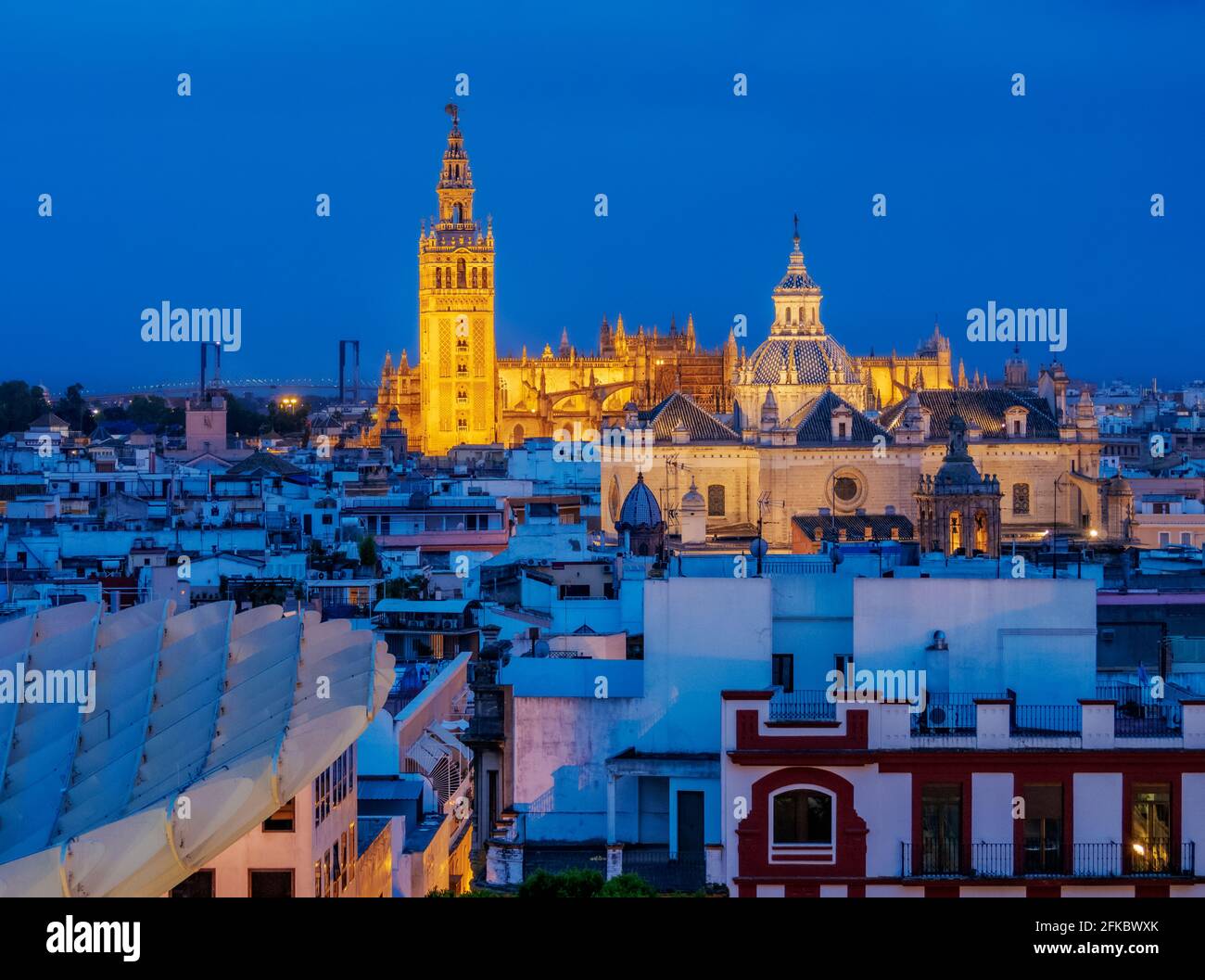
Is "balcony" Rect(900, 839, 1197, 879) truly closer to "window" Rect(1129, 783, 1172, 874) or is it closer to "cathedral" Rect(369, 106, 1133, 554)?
"window" Rect(1129, 783, 1172, 874)

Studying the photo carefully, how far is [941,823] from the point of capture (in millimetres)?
13734

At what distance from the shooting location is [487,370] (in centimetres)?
10769

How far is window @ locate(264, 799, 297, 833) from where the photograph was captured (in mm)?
13039

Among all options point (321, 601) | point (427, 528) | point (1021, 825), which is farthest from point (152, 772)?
point (427, 528)

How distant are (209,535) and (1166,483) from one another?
121ft

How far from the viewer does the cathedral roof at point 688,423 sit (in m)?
63.2

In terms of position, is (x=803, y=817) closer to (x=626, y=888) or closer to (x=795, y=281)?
(x=626, y=888)

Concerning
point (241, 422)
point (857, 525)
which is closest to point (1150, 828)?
point (857, 525)

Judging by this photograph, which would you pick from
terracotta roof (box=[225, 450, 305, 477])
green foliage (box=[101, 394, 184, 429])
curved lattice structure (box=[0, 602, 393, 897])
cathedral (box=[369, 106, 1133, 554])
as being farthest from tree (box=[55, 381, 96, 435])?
curved lattice structure (box=[0, 602, 393, 897])

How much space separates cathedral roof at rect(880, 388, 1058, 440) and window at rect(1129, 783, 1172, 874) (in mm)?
50776

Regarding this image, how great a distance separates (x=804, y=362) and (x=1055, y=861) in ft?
188

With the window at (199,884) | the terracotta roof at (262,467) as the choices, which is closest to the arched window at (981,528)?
the terracotta roof at (262,467)

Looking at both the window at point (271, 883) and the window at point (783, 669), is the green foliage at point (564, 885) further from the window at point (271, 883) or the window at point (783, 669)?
the window at point (783, 669)

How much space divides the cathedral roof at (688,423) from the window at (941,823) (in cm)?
4905
